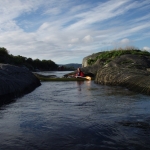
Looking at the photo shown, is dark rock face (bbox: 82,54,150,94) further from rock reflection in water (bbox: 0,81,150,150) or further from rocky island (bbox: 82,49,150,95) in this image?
rock reflection in water (bbox: 0,81,150,150)

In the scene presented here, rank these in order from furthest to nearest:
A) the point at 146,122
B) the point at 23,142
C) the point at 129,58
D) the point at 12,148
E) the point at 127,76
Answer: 1. the point at 129,58
2. the point at 127,76
3. the point at 146,122
4. the point at 23,142
5. the point at 12,148

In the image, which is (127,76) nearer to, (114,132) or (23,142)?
(114,132)

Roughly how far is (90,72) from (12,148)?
21412 mm

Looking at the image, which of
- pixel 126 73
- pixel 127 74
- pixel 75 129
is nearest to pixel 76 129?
pixel 75 129

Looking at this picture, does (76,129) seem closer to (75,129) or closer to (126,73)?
(75,129)

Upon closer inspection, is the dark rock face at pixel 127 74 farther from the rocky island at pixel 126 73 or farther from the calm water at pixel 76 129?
the calm water at pixel 76 129

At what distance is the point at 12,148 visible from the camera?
3723 millimetres

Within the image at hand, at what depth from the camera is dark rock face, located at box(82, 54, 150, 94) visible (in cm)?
1111

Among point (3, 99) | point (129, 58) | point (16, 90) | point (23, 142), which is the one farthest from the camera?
point (129, 58)

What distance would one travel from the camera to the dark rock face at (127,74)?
1111 centimetres

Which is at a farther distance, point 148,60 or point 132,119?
point 148,60

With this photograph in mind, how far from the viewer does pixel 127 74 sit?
14133mm

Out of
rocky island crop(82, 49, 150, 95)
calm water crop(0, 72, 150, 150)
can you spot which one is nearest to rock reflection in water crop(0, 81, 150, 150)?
calm water crop(0, 72, 150, 150)

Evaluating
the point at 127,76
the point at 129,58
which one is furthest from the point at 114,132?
the point at 129,58
